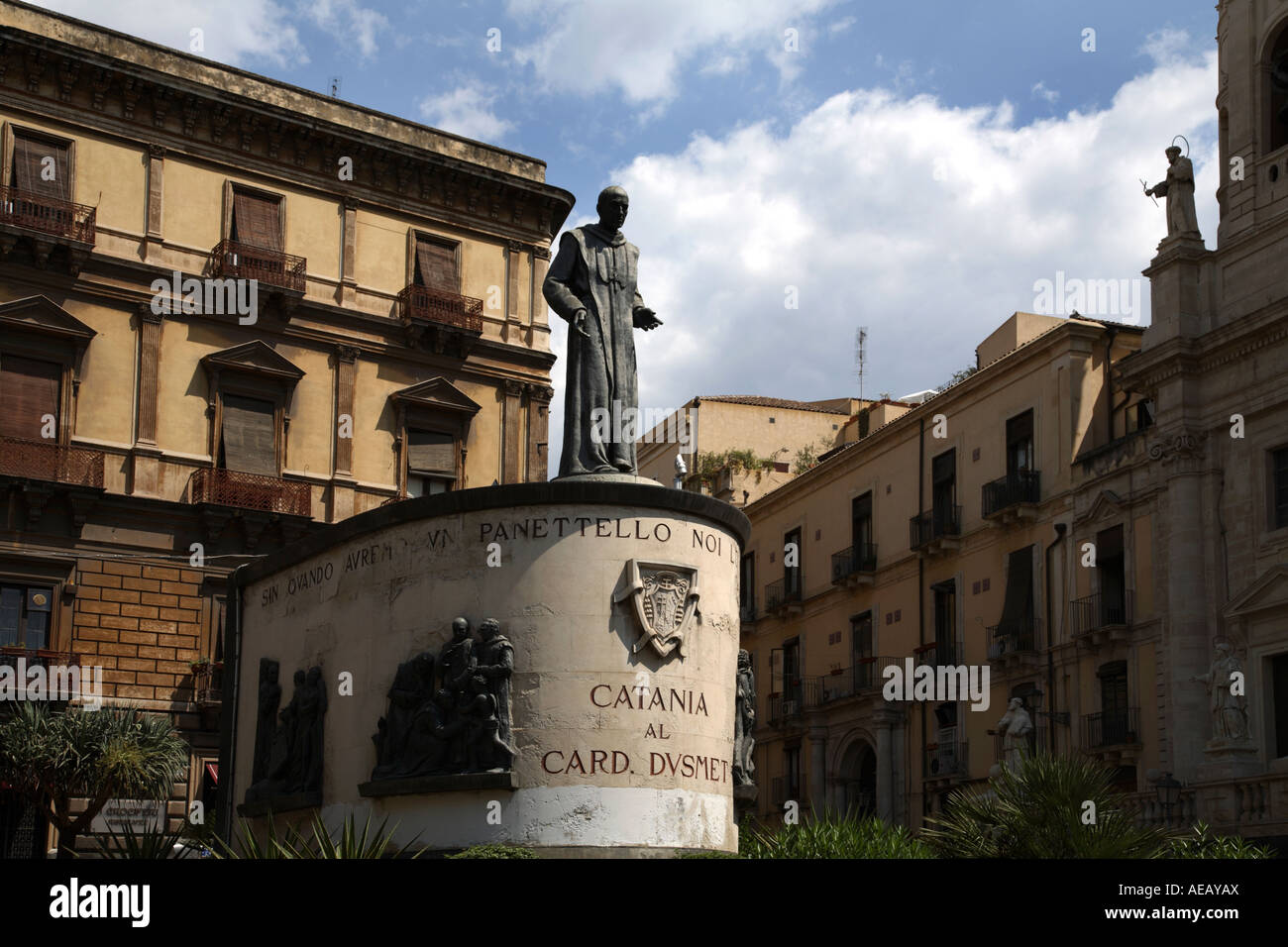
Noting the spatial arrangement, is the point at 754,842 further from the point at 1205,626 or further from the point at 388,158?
the point at 388,158

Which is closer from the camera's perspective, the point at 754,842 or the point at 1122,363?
the point at 754,842

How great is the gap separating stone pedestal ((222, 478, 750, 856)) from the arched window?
74.4ft

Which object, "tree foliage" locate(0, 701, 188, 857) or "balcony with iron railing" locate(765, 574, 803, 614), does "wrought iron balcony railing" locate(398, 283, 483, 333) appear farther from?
"balcony with iron railing" locate(765, 574, 803, 614)

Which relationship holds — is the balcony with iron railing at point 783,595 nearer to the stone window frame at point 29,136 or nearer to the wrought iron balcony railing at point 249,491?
the wrought iron balcony railing at point 249,491

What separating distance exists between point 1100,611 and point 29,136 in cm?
2363

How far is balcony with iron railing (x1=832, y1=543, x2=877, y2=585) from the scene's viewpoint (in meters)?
45.3

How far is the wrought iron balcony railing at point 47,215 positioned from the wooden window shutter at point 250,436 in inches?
168

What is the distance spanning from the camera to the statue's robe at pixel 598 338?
15.6m

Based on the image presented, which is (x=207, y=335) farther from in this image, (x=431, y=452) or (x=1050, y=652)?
(x=1050, y=652)

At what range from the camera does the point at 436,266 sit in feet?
126

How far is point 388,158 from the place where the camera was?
124ft

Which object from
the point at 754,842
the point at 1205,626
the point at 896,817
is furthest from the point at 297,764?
the point at 896,817

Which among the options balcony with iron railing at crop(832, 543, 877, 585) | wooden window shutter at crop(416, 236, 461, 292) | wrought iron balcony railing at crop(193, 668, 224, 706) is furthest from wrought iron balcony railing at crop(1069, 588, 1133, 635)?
wrought iron balcony railing at crop(193, 668, 224, 706)
